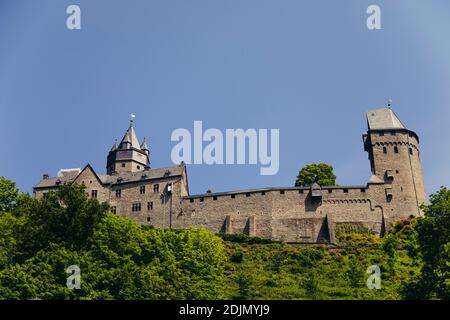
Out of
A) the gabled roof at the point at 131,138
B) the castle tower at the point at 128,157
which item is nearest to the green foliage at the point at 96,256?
the castle tower at the point at 128,157

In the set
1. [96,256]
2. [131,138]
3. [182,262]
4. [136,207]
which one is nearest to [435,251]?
[182,262]

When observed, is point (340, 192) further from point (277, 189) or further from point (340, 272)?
point (340, 272)

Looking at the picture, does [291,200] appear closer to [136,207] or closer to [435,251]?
[136,207]

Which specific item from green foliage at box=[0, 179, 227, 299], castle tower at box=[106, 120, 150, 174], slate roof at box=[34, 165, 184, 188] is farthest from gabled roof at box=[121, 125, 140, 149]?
green foliage at box=[0, 179, 227, 299]

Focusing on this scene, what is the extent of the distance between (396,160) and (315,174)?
10.5m

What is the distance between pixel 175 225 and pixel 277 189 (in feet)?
41.1

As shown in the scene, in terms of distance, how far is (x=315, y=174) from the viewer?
3063 inches

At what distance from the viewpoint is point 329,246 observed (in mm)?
58844

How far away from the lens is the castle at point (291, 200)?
67.8 metres

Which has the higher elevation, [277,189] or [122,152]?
[122,152]
